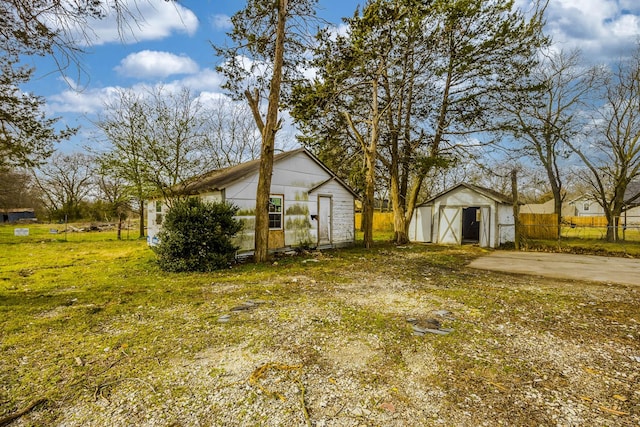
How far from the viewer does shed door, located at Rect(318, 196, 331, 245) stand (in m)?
12.8

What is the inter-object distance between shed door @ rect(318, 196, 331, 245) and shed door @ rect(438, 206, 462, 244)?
22.2 feet

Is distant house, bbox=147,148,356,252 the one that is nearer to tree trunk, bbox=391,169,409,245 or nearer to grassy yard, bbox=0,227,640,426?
tree trunk, bbox=391,169,409,245

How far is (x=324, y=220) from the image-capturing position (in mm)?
13047

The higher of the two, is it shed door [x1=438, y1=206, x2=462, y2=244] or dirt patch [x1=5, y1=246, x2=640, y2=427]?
shed door [x1=438, y1=206, x2=462, y2=244]

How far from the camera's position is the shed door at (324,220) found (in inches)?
504

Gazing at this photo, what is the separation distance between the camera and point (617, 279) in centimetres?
750

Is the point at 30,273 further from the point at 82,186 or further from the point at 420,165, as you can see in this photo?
the point at 82,186

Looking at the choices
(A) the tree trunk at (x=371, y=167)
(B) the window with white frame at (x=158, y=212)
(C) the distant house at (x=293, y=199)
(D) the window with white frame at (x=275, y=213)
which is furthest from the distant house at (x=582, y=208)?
(B) the window with white frame at (x=158, y=212)

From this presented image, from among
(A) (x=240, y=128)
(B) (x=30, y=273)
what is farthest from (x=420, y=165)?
(A) (x=240, y=128)

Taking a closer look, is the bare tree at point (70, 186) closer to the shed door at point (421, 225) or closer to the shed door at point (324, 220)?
the shed door at point (324, 220)

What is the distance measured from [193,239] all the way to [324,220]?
19.8 ft

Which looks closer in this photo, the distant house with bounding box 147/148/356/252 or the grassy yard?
the grassy yard

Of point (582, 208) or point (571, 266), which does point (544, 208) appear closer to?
point (582, 208)

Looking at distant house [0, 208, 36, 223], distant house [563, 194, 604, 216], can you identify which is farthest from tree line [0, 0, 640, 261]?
distant house [0, 208, 36, 223]
